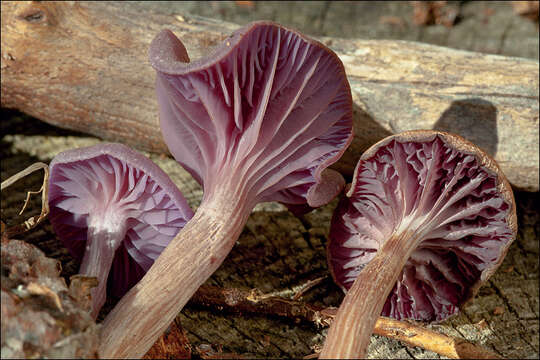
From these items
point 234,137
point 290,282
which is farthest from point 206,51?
point 290,282

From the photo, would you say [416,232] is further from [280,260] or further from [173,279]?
[173,279]

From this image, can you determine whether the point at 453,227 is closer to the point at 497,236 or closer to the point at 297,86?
the point at 497,236

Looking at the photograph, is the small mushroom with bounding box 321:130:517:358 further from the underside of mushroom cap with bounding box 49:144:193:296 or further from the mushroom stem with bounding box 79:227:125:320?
the mushroom stem with bounding box 79:227:125:320

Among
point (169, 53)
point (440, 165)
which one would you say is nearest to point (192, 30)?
point (169, 53)

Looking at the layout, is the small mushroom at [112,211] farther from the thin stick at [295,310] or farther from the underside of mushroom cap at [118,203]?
the thin stick at [295,310]

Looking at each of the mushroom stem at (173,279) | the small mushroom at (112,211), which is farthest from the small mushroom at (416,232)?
the small mushroom at (112,211)

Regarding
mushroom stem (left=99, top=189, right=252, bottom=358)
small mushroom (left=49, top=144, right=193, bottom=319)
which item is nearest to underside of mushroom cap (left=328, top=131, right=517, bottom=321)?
mushroom stem (left=99, top=189, right=252, bottom=358)
